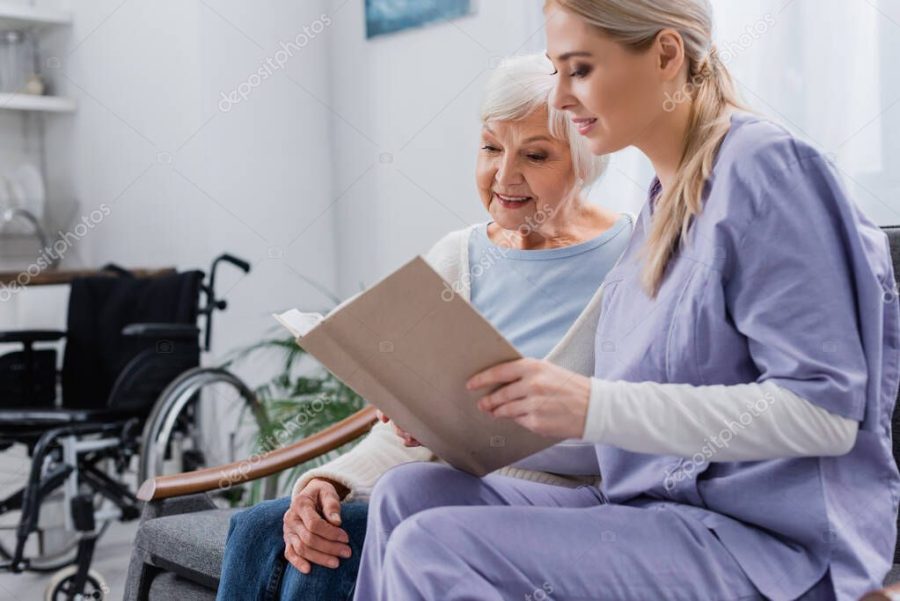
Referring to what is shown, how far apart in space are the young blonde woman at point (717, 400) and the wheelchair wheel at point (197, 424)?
1.72 m

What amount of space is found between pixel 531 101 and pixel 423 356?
610 millimetres

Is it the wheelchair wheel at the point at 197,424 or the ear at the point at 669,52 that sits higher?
the ear at the point at 669,52

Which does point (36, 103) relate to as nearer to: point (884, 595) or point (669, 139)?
point (669, 139)

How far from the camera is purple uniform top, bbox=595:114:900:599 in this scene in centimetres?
99

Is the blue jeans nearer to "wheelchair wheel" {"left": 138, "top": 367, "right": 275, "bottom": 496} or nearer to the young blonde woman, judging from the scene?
the young blonde woman

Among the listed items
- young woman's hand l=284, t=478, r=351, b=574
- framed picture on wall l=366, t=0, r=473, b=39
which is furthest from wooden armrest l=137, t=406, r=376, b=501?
framed picture on wall l=366, t=0, r=473, b=39

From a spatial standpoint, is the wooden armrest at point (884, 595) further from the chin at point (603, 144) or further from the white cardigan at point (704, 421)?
the chin at point (603, 144)

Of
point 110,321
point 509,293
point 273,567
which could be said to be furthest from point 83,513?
point 509,293

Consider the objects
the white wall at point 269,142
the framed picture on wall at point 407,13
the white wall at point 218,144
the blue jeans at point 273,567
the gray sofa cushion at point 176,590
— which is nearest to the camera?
the blue jeans at point 273,567

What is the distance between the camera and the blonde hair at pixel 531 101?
1511 millimetres

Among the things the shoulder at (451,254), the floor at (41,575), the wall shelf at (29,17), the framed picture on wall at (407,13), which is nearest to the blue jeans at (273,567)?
the shoulder at (451,254)

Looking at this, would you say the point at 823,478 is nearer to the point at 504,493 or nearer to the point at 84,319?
the point at 504,493

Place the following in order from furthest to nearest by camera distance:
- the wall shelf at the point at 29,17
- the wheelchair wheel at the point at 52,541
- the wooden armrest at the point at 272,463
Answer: the wall shelf at the point at 29,17 < the wheelchair wheel at the point at 52,541 < the wooden armrest at the point at 272,463

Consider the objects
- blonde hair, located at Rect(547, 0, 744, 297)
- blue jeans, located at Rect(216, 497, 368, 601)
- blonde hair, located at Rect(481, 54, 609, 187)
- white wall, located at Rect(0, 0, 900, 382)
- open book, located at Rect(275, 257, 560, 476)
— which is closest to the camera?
open book, located at Rect(275, 257, 560, 476)
